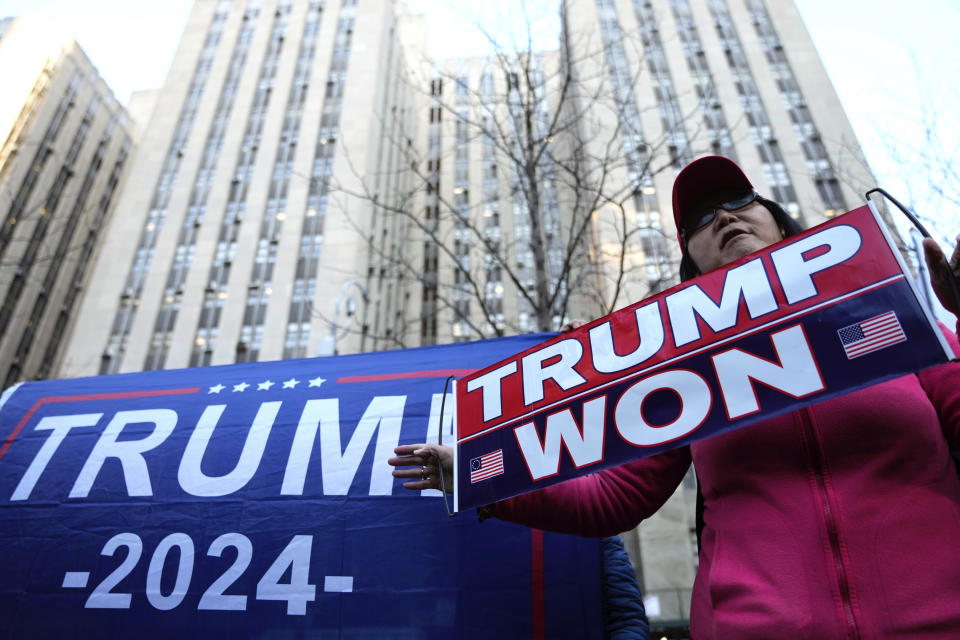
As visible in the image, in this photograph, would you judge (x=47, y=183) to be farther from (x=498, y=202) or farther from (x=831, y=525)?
(x=831, y=525)

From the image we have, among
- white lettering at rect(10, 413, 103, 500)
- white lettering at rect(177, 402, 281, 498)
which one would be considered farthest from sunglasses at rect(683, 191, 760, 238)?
white lettering at rect(10, 413, 103, 500)

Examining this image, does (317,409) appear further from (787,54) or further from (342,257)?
(787,54)

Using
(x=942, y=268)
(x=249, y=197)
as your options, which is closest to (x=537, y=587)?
(x=942, y=268)

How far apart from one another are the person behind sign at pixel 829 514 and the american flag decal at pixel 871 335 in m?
0.21

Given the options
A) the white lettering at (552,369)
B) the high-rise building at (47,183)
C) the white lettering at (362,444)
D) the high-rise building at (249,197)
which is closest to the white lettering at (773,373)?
the white lettering at (552,369)

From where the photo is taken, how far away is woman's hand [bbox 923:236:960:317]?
1.71 meters

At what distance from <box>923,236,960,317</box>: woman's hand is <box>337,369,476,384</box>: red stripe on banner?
93.3 inches

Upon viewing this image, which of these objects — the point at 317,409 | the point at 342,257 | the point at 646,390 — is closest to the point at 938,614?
the point at 646,390

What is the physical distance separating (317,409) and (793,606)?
2.78 meters

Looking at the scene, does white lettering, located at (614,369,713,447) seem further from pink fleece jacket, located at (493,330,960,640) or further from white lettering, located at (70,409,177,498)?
white lettering, located at (70,409,177,498)

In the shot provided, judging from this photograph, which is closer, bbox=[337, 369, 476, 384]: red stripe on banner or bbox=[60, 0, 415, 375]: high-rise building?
bbox=[337, 369, 476, 384]: red stripe on banner

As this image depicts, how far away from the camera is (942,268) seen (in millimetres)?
1726

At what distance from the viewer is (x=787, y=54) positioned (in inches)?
1465

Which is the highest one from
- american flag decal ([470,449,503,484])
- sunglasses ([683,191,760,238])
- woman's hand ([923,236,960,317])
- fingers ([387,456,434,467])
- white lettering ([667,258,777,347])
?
sunglasses ([683,191,760,238])
